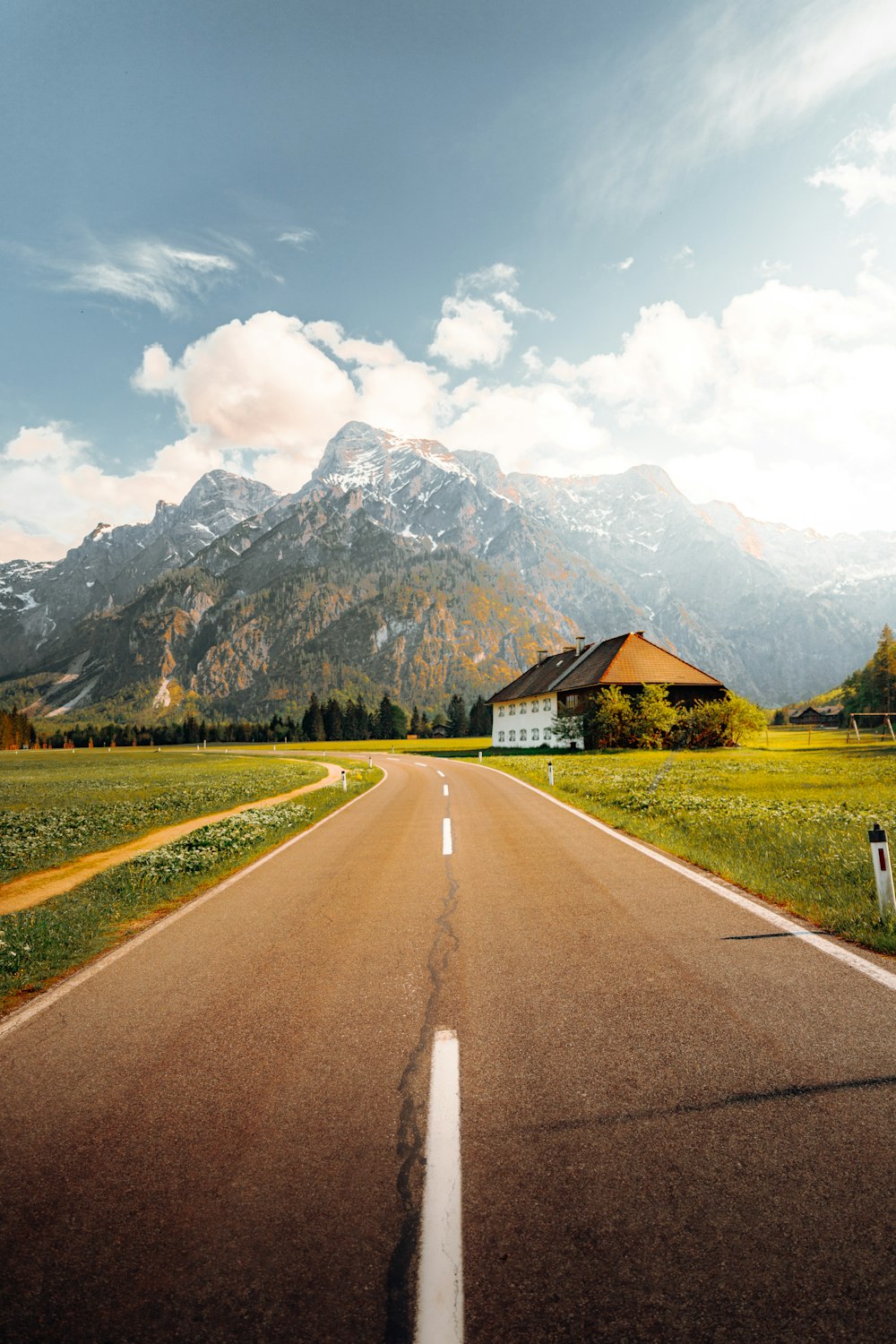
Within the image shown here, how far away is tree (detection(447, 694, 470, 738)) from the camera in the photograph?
137 m

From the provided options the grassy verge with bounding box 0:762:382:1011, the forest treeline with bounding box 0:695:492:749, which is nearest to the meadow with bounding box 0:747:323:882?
the grassy verge with bounding box 0:762:382:1011

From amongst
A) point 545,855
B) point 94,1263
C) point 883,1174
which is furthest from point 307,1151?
point 545,855

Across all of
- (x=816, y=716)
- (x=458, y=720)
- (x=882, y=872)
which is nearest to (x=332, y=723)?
(x=458, y=720)

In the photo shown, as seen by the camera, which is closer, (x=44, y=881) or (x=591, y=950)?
(x=591, y=950)

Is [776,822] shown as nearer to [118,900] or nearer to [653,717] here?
[118,900]

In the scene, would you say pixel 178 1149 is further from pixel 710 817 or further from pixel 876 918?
pixel 710 817

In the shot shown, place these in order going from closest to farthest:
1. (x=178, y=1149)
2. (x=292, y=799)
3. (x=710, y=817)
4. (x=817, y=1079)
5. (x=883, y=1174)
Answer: (x=883, y=1174) → (x=178, y=1149) → (x=817, y=1079) → (x=710, y=817) → (x=292, y=799)

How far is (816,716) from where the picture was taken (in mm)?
157750

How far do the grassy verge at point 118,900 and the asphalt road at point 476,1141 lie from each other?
0.88m

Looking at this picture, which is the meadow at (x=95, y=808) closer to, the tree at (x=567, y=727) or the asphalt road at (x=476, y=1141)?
the asphalt road at (x=476, y=1141)

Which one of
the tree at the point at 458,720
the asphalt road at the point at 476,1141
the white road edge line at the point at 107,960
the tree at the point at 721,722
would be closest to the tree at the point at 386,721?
the tree at the point at 458,720

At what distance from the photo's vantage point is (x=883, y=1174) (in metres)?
2.89

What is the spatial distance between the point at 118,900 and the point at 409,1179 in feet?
26.5

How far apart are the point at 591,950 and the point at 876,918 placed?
3127 millimetres
